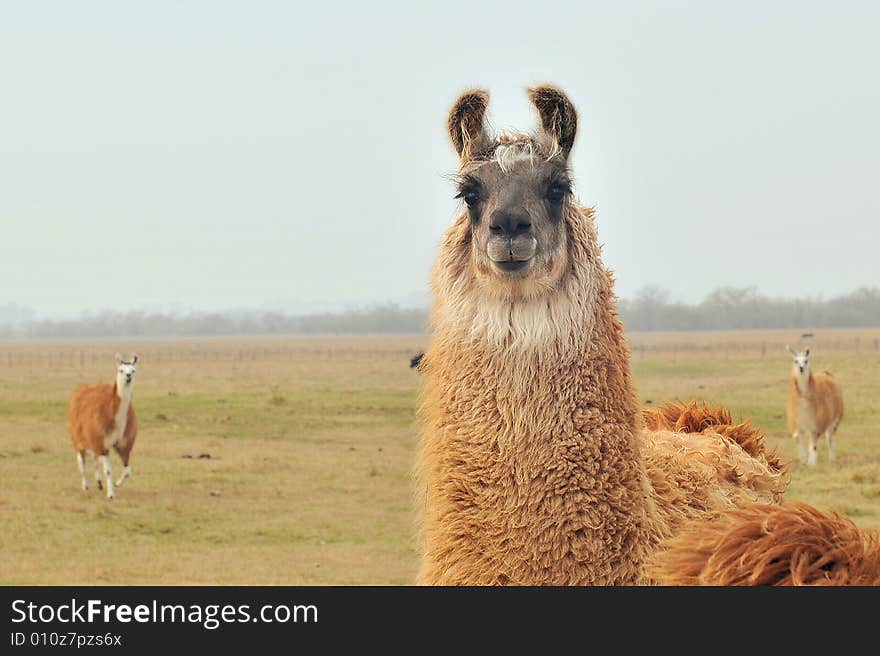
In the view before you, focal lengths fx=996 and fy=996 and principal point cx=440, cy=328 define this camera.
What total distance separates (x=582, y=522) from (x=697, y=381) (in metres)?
36.7

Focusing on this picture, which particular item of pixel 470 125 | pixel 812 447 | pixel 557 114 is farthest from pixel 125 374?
pixel 557 114

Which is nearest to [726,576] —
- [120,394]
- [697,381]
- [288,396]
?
[120,394]

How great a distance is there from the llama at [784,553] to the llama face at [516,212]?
134cm

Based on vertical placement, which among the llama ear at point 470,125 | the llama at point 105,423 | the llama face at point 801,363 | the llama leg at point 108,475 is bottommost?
Result: the llama leg at point 108,475

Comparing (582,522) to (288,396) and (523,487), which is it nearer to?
(523,487)

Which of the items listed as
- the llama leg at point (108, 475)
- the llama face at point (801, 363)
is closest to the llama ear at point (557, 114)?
the llama leg at point (108, 475)

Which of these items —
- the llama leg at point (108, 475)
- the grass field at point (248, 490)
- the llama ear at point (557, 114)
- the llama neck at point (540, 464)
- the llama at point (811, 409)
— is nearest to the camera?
the llama neck at point (540, 464)

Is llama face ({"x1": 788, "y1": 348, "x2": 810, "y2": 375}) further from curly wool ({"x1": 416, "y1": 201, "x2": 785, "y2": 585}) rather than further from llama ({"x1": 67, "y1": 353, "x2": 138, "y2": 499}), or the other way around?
curly wool ({"x1": 416, "y1": 201, "x2": 785, "y2": 585})

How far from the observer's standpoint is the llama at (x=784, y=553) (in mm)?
2361

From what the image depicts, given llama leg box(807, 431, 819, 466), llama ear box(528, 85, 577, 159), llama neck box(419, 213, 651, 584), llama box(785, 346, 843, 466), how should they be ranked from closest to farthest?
llama neck box(419, 213, 651, 584)
llama ear box(528, 85, 577, 159)
llama leg box(807, 431, 819, 466)
llama box(785, 346, 843, 466)

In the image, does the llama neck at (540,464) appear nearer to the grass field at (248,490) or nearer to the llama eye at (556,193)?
the llama eye at (556,193)

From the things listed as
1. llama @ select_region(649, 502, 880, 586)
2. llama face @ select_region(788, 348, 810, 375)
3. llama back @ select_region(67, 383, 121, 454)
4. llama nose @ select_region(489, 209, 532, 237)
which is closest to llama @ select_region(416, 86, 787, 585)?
llama nose @ select_region(489, 209, 532, 237)

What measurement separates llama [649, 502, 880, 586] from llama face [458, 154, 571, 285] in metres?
1.34

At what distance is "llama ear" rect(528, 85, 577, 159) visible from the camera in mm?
3965
